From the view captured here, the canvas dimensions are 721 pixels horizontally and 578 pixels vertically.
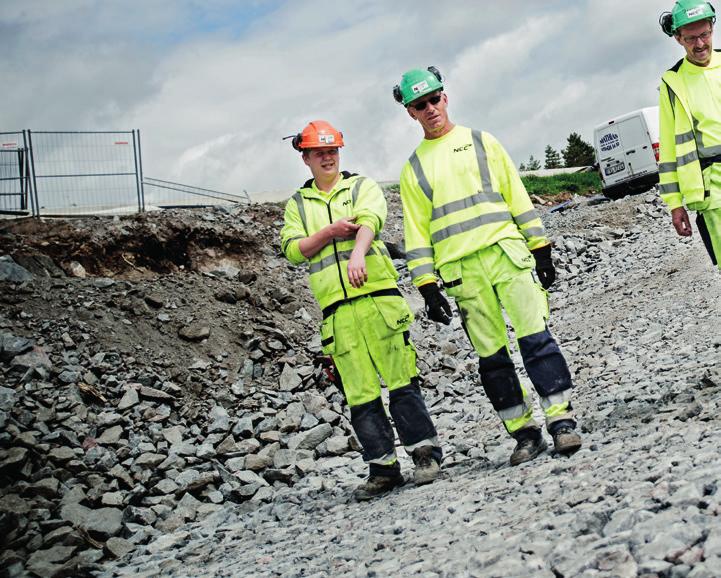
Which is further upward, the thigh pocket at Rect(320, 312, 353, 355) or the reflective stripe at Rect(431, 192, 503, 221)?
the reflective stripe at Rect(431, 192, 503, 221)

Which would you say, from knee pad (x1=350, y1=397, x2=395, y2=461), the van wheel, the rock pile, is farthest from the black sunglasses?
the van wheel

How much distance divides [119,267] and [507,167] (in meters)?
10.3

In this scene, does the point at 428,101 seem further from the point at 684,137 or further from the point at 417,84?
the point at 684,137

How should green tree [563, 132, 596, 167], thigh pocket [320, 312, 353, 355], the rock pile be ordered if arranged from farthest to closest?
green tree [563, 132, 596, 167] → the rock pile → thigh pocket [320, 312, 353, 355]

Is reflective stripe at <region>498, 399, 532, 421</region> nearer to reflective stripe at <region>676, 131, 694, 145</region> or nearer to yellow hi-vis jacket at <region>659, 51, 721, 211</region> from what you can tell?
yellow hi-vis jacket at <region>659, 51, 721, 211</region>

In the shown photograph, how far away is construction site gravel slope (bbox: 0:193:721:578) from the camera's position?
11.5ft

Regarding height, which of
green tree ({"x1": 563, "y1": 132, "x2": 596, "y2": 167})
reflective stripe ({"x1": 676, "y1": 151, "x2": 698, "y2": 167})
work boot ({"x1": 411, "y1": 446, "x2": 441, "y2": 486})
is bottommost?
work boot ({"x1": 411, "y1": 446, "x2": 441, "y2": 486})

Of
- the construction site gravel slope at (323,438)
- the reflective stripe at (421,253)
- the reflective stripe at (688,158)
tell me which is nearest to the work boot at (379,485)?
the construction site gravel slope at (323,438)

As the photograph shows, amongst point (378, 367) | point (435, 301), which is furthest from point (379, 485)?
point (435, 301)

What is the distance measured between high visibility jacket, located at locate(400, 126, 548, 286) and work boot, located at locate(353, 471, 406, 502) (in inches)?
54.4

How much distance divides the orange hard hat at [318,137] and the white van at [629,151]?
15.1m

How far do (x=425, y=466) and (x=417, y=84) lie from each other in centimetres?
245

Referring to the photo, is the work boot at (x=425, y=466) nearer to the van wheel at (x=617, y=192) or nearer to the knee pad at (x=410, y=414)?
the knee pad at (x=410, y=414)

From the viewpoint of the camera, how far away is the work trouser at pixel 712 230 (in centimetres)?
501
